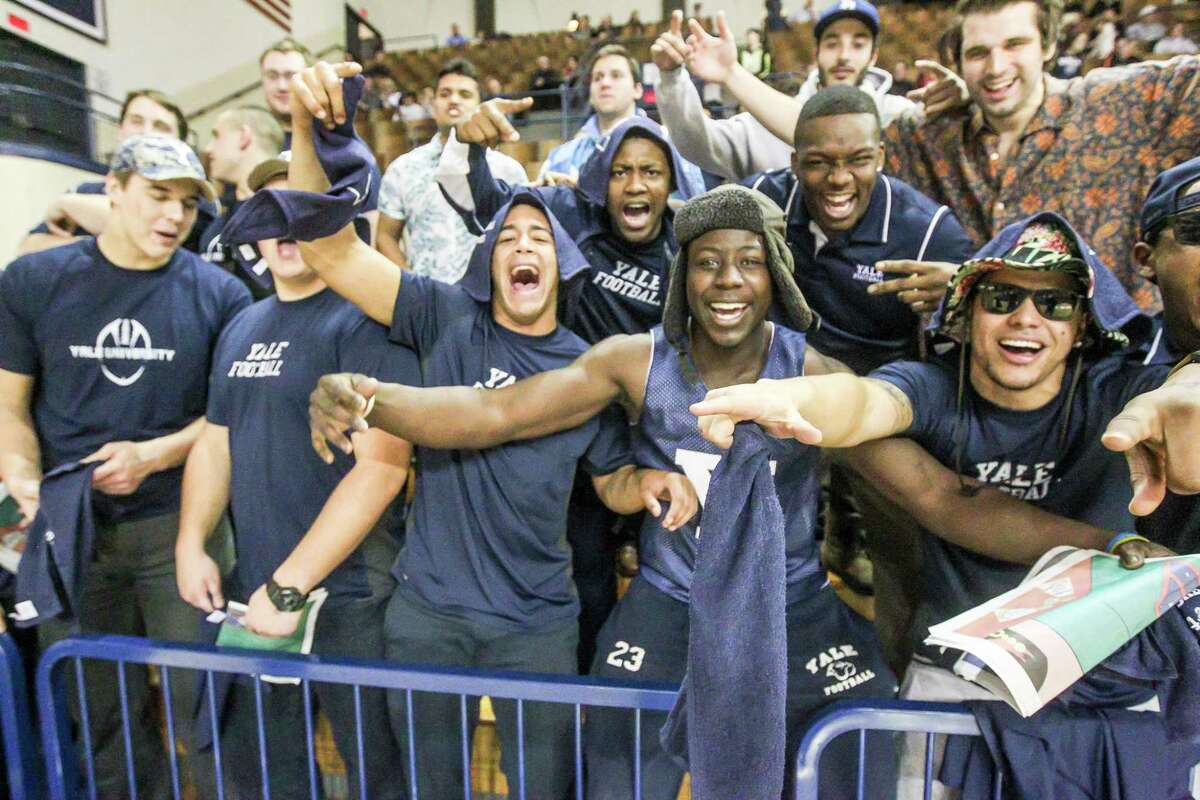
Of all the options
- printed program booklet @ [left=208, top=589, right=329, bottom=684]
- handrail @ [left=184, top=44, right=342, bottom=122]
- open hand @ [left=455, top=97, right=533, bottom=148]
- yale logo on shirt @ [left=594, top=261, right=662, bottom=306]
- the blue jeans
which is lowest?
the blue jeans

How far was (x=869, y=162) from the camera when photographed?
2234mm

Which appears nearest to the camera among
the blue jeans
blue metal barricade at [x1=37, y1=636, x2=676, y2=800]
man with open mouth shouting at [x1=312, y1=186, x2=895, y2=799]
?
blue metal barricade at [x1=37, y1=636, x2=676, y2=800]

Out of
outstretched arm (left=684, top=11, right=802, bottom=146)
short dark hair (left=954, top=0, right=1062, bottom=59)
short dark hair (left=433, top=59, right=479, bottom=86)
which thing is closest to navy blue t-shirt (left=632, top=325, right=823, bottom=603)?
outstretched arm (left=684, top=11, right=802, bottom=146)

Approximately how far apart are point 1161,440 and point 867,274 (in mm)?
1052

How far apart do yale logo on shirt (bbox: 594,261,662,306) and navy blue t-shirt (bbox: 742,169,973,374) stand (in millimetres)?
459

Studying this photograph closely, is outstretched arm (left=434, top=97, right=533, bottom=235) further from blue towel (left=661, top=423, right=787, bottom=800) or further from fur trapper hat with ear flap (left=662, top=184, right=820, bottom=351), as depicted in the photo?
blue towel (left=661, top=423, right=787, bottom=800)

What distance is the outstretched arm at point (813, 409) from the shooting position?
136cm

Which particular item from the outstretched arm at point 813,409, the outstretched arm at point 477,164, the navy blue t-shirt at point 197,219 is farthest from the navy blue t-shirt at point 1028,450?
the navy blue t-shirt at point 197,219

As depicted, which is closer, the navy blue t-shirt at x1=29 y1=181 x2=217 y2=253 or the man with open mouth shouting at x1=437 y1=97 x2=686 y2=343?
the man with open mouth shouting at x1=437 y1=97 x2=686 y2=343

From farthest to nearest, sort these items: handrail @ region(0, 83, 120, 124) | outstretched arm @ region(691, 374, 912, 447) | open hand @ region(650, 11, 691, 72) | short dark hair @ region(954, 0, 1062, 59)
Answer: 1. handrail @ region(0, 83, 120, 124)
2. open hand @ region(650, 11, 691, 72)
3. short dark hair @ region(954, 0, 1062, 59)
4. outstretched arm @ region(691, 374, 912, 447)

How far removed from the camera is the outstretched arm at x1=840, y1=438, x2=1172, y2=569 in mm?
1684

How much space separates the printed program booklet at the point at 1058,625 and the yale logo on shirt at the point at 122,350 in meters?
2.42

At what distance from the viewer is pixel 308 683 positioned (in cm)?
174

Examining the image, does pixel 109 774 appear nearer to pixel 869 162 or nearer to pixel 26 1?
pixel 869 162
